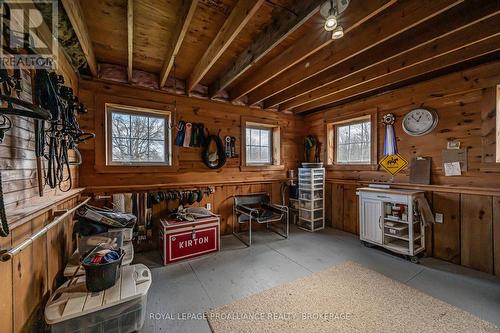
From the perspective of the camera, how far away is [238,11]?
1.77 m

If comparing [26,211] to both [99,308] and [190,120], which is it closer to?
[99,308]

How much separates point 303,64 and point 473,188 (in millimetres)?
2579

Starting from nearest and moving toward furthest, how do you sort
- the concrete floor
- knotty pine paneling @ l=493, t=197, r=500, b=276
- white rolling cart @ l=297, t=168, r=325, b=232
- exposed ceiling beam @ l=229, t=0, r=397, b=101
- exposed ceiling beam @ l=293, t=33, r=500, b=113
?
exposed ceiling beam @ l=229, t=0, r=397, b=101
the concrete floor
exposed ceiling beam @ l=293, t=33, r=500, b=113
knotty pine paneling @ l=493, t=197, r=500, b=276
white rolling cart @ l=297, t=168, r=325, b=232

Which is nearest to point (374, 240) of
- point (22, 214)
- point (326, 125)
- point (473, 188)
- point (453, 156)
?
point (473, 188)

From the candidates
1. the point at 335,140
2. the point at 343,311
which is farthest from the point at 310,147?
the point at 343,311

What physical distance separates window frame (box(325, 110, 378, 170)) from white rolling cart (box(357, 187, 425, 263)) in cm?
67

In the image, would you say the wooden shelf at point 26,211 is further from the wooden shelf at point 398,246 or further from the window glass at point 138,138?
the wooden shelf at point 398,246

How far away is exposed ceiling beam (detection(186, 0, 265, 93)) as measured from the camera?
1.62 meters

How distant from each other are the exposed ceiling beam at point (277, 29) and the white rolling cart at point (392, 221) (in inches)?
97.4

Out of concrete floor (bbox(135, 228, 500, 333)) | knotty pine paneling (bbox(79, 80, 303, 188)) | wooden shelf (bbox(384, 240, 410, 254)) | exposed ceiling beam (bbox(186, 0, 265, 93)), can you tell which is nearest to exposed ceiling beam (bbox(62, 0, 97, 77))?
knotty pine paneling (bbox(79, 80, 303, 188))

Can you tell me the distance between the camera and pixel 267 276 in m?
2.40

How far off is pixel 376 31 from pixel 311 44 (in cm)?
58

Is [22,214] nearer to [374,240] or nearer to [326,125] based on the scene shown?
[374,240]

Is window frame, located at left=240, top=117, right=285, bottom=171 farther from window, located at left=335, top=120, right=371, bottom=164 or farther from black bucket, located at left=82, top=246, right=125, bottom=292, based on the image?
black bucket, located at left=82, top=246, right=125, bottom=292
